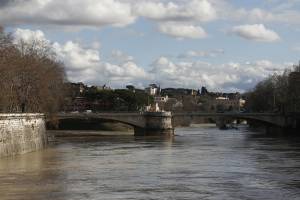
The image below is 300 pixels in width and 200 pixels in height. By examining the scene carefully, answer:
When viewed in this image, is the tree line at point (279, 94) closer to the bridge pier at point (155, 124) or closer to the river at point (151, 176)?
the bridge pier at point (155, 124)

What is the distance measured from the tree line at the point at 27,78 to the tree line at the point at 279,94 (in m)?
35.0

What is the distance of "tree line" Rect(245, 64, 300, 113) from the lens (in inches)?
3835

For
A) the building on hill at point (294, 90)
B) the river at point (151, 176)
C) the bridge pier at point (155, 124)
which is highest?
the building on hill at point (294, 90)

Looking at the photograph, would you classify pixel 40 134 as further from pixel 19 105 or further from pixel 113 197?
pixel 113 197

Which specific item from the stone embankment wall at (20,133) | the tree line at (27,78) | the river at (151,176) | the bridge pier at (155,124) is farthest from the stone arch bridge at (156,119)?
the river at (151,176)

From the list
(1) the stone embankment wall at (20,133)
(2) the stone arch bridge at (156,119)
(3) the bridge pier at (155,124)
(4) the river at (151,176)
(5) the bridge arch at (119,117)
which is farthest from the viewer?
(3) the bridge pier at (155,124)

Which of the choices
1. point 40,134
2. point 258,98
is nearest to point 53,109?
point 40,134

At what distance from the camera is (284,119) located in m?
102

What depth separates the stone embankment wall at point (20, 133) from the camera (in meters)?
48.8

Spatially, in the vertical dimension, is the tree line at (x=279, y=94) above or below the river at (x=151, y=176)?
above

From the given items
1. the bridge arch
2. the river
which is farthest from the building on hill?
the river

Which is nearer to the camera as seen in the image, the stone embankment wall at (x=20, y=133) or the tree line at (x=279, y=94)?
the stone embankment wall at (x=20, y=133)

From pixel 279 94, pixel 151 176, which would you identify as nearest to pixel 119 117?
pixel 279 94

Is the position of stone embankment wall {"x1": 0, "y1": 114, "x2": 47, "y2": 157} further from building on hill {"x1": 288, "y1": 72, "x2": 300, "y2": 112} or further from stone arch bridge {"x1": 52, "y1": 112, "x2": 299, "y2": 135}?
building on hill {"x1": 288, "y1": 72, "x2": 300, "y2": 112}
